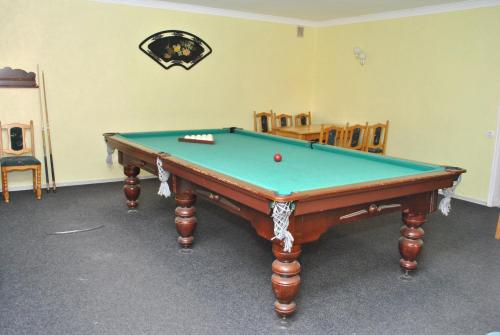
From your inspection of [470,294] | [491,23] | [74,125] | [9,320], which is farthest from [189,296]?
[491,23]

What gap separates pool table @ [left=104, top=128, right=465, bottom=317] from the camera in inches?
83.5

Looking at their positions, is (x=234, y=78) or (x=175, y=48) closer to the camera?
(x=175, y=48)

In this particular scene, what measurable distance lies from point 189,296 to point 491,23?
419cm

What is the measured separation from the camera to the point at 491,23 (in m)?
4.41

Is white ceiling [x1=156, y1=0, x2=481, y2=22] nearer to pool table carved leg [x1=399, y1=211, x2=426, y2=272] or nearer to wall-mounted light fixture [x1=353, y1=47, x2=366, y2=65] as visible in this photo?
wall-mounted light fixture [x1=353, y1=47, x2=366, y2=65]

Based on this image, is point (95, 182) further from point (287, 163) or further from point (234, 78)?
point (287, 163)

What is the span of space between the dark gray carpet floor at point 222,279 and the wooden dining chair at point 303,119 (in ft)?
9.14

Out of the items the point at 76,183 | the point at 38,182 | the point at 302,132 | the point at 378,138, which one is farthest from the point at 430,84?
the point at 38,182

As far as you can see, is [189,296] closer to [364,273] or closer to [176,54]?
[364,273]

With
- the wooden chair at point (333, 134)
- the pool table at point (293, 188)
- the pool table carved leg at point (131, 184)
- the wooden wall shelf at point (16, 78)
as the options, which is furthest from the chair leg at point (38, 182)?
the wooden chair at point (333, 134)

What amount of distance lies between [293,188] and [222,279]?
95 centimetres

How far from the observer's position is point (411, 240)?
110 inches

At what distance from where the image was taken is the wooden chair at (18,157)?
4.36 m

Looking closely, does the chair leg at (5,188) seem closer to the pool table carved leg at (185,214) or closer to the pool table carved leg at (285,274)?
the pool table carved leg at (185,214)
